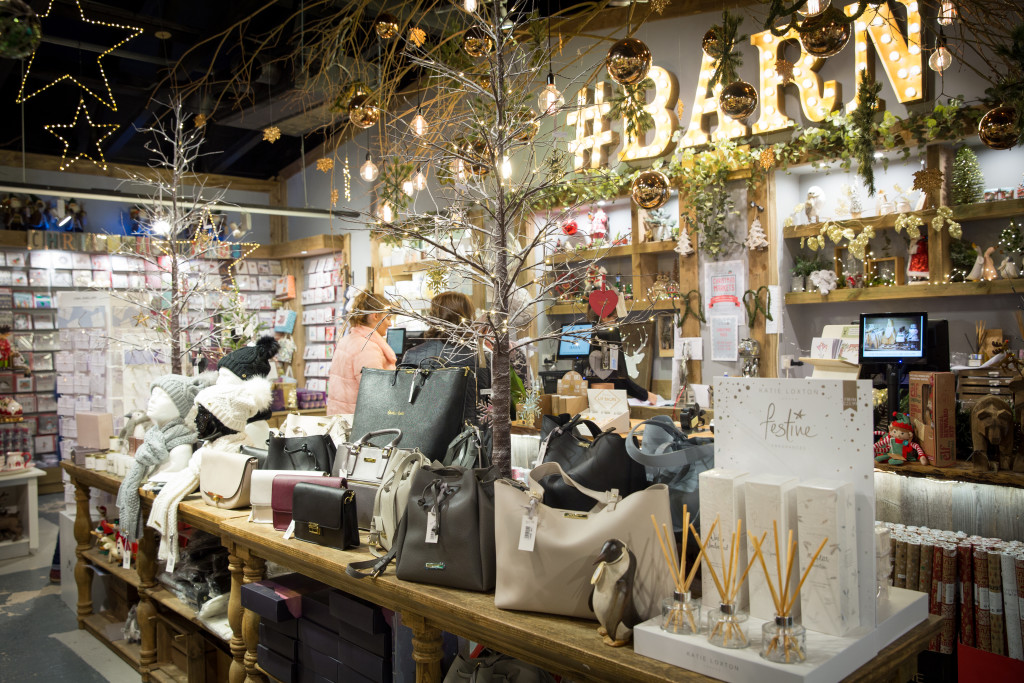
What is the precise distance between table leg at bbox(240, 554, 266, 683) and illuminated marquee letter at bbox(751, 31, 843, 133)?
15.0 feet

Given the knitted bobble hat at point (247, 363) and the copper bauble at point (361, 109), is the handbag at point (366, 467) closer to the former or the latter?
the knitted bobble hat at point (247, 363)

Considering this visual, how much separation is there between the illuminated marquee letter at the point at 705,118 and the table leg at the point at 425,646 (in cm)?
473

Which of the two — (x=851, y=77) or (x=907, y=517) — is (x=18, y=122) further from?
(x=907, y=517)

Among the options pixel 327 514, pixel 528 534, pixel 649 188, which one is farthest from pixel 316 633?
pixel 649 188

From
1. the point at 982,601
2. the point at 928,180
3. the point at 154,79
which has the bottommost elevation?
the point at 982,601

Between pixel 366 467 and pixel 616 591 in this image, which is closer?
pixel 616 591

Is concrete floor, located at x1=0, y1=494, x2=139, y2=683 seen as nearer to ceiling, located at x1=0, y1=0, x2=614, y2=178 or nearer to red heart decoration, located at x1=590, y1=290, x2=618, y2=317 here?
red heart decoration, located at x1=590, y1=290, x2=618, y2=317

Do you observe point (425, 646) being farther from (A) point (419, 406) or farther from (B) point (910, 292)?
(B) point (910, 292)

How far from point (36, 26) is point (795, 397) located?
2.39 meters

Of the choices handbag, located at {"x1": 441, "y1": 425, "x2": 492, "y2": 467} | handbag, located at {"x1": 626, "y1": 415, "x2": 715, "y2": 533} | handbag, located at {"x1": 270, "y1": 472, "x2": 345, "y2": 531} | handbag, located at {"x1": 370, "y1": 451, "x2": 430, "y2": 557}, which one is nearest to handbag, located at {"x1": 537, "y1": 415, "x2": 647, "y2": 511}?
handbag, located at {"x1": 626, "y1": 415, "x2": 715, "y2": 533}

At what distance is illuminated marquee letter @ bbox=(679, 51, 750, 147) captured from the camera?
223 inches

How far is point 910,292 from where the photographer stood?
16.4ft

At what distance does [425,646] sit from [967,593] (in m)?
1.84

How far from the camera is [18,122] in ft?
30.2
